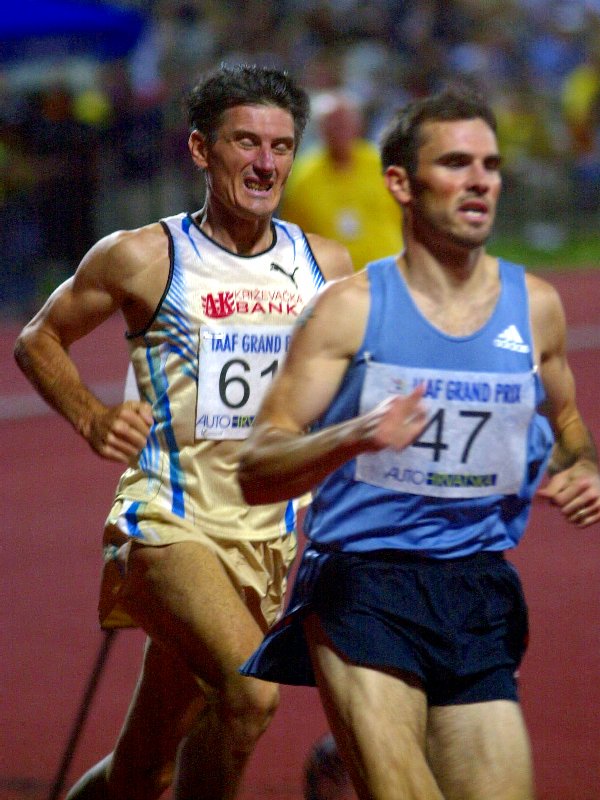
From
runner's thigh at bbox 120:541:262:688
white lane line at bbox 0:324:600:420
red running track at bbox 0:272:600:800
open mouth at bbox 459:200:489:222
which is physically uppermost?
open mouth at bbox 459:200:489:222

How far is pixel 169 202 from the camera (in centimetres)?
1720

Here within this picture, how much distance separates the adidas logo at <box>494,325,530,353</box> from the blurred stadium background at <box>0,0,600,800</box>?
198 cm

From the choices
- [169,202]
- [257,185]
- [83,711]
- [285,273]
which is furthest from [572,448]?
[169,202]

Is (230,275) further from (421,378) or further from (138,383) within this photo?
(421,378)

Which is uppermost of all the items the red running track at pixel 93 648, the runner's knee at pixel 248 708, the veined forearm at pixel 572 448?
the veined forearm at pixel 572 448

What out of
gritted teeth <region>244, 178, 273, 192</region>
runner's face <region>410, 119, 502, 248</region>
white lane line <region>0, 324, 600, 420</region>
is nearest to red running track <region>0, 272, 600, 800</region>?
white lane line <region>0, 324, 600, 420</region>

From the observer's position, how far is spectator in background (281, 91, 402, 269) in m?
8.13

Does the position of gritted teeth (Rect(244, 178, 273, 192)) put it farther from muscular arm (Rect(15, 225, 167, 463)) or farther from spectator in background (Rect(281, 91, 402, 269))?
spectator in background (Rect(281, 91, 402, 269))

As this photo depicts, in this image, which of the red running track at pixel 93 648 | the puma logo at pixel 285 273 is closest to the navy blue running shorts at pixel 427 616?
the puma logo at pixel 285 273

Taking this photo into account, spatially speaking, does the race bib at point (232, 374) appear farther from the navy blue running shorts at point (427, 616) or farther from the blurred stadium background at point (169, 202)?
the blurred stadium background at point (169, 202)

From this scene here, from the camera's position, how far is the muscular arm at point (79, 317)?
431 cm

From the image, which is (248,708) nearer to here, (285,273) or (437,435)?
(437,435)

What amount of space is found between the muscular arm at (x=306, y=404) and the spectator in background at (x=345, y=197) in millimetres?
4577

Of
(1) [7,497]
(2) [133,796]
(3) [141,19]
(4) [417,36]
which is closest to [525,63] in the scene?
(4) [417,36]
